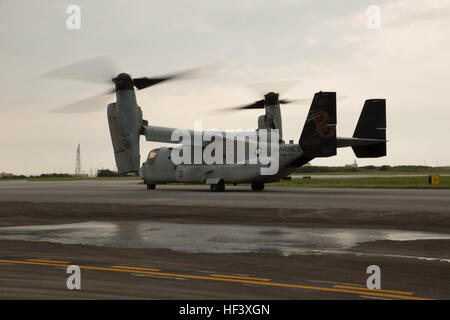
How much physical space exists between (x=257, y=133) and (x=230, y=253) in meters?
29.1

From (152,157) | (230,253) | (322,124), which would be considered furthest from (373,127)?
(230,253)

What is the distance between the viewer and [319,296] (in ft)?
22.8

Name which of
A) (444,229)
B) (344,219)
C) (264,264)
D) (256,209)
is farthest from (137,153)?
(264,264)

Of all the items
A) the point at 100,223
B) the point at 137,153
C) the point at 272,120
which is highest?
the point at 272,120

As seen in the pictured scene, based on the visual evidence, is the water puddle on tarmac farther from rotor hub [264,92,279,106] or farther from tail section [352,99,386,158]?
rotor hub [264,92,279,106]

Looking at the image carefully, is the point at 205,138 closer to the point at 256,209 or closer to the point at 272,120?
the point at 272,120

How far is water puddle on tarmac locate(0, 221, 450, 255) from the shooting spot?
12.0 meters

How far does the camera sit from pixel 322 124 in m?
33.7

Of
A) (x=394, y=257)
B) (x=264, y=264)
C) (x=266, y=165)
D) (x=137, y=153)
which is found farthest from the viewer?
(x=266, y=165)

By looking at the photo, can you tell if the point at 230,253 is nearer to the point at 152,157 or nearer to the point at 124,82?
the point at 124,82

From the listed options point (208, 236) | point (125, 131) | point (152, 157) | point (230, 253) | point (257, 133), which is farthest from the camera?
point (152, 157)

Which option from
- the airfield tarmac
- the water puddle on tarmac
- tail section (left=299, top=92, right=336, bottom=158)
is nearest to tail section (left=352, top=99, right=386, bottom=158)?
tail section (left=299, top=92, right=336, bottom=158)

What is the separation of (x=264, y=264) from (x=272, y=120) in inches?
1305

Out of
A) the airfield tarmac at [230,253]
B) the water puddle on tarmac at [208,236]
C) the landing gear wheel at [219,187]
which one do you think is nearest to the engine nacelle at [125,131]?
the landing gear wheel at [219,187]
